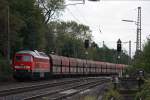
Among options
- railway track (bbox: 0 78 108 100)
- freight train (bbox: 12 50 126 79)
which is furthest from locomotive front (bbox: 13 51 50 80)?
railway track (bbox: 0 78 108 100)

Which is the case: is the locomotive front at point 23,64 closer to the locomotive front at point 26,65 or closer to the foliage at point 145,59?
the locomotive front at point 26,65

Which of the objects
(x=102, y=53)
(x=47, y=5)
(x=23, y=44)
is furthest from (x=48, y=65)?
(x=102, y=53)

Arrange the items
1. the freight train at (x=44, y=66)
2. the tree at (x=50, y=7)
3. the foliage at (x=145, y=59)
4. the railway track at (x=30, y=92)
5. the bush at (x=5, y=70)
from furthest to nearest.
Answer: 1. the tree at (x=50, y=7)
2. the bush at (x=5, y=70)
3. the freight train at (x=44, y=66)
4. the foliage at (x=145, y=59)
5. the railway track at (x=30, y=92)

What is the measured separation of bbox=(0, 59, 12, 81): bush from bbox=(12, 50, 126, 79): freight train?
306 centimetres

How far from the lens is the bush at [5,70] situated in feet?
170

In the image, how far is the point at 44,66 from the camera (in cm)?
5325

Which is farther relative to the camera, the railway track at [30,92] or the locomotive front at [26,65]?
the locomotive front at [26,65]

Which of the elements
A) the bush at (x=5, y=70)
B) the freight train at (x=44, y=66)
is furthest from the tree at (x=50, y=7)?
the bush at (x=5, y=70)

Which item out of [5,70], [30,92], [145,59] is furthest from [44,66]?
[30,92]

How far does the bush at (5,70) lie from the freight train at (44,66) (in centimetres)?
306

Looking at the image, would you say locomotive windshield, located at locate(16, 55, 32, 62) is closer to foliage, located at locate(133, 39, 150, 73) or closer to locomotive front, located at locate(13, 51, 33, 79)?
locomotive front, located at locate(13, 51, 33, 79)

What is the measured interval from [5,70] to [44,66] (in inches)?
165

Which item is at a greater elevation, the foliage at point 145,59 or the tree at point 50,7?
the tree at point 50,7

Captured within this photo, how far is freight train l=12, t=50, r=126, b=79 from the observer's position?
48031mm
